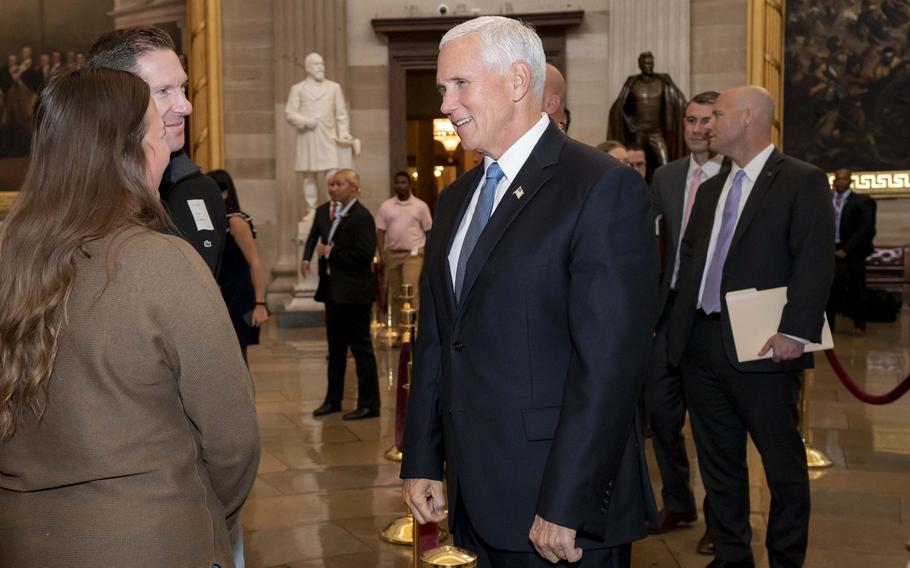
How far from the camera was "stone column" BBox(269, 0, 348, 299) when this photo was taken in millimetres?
15359

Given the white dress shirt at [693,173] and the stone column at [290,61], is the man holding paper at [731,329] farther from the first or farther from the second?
the stone column at [290,61]

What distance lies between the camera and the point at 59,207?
6.29ft

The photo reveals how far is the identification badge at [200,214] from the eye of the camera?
120 inches

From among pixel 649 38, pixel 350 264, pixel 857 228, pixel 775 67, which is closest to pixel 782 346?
pixel 350 264

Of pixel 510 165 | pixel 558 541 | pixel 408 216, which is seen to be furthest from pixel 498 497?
pixel 408 216

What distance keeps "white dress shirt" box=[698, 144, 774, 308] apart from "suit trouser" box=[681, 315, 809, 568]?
255 mm

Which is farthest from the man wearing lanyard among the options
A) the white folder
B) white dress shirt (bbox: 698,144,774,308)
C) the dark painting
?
the dark painting

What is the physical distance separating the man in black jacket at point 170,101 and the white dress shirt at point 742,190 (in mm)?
2114

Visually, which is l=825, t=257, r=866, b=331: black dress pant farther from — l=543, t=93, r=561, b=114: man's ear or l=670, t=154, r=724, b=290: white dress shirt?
l=543, t=93, r=561, b=114: man's ear

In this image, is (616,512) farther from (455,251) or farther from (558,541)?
(455,251)

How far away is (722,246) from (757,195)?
0.27 metres

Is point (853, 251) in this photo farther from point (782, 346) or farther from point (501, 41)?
point (501, 41)

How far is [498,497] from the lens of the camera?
2.52 meters

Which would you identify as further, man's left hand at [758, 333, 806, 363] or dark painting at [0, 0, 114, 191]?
dark painting at [0, 0, 114, 191]
